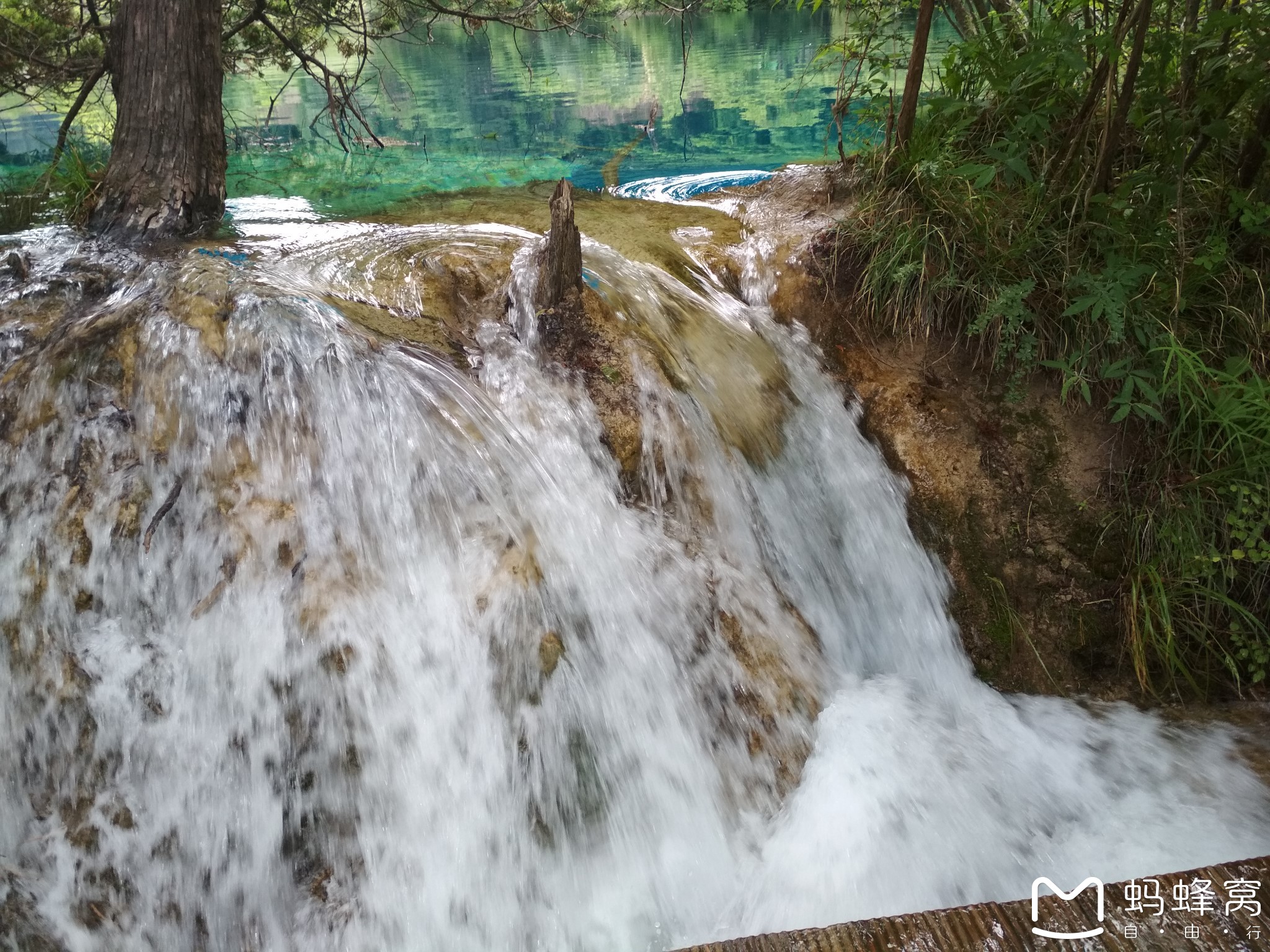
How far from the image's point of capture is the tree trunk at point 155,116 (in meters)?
3.59

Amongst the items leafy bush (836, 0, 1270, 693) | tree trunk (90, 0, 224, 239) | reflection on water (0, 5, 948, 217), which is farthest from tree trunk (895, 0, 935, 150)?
tree trunk (90, 0, 224, 239)

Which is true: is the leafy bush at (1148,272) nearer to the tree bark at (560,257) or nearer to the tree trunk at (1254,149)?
the tree trunk at (1254,149)

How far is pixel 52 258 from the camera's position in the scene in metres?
3.35

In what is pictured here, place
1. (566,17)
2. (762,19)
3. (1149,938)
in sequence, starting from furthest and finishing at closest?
(762,19) < (566,17) < (1149,938)

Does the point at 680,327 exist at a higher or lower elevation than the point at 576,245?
lower

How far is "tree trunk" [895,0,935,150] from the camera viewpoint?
10.9ft

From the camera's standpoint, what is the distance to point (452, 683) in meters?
2.35

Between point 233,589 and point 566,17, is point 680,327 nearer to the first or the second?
point 233,589

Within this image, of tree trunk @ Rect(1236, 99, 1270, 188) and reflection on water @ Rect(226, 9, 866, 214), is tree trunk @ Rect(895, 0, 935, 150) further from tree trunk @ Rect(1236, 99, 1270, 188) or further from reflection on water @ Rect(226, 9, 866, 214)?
reflection on water @ Rect(226, 9, 866, 214)

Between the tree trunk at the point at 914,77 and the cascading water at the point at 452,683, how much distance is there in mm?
1809

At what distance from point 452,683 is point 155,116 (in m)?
3.15

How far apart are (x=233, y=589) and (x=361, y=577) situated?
0.38 metres

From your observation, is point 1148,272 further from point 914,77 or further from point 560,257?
point 560,257

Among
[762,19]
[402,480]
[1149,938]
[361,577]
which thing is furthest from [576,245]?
[762,19]
